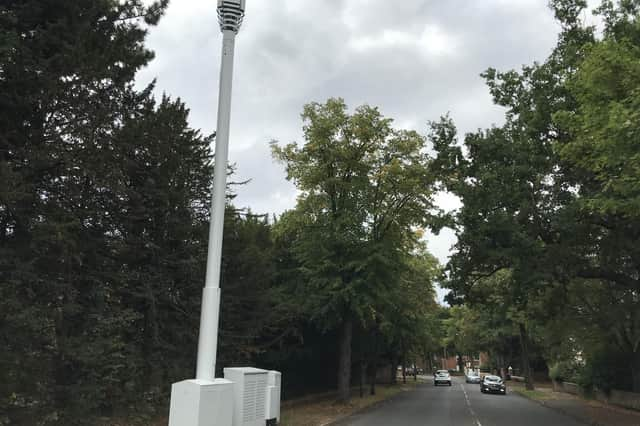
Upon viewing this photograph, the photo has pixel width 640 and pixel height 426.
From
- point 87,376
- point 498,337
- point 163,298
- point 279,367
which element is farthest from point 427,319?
point 87,376

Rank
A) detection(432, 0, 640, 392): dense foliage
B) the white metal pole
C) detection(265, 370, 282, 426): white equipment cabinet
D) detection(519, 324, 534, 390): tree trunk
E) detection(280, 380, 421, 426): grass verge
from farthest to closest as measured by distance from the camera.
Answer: detection(519, 324, 534, 390): tree trunk → detection(280, 380, 421, 426): grass verge → detection(432, 0, 640, 392): dense foliage → detection(265, 370, 282, 426): white equipment cabinet → the white metal pole

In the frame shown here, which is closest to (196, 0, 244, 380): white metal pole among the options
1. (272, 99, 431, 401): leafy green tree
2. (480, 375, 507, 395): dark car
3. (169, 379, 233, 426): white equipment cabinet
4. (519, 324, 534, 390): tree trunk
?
(169, 379, 233, 426): white equipment cabinet

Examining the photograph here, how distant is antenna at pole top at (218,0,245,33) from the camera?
26.0 feet

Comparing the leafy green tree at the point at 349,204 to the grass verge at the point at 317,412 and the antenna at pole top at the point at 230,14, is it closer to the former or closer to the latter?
the grass verge at the point at 317,412

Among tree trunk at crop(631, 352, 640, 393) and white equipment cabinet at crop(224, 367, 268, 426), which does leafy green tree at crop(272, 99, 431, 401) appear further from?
white equipment cabinet at crop(224, 367, 268, 426)

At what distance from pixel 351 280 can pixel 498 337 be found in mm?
36085

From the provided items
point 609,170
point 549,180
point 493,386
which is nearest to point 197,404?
point 609,170

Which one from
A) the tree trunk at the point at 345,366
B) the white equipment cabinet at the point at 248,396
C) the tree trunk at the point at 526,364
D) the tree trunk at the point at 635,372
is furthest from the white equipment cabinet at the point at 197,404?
the tree trunk at the point at 526,364

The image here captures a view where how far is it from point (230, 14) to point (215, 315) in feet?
14.8

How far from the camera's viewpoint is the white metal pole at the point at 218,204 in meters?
7.08

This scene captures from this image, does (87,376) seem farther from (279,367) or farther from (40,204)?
(279,367)

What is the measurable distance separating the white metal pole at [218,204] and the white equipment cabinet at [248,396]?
0.80 metres

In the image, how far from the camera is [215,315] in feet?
23.5

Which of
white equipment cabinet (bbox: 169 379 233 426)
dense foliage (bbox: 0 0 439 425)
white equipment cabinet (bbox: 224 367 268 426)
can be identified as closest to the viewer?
white equipment cabinet (bbox: 169 379 233 426)
